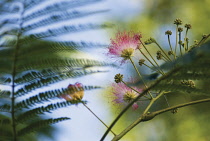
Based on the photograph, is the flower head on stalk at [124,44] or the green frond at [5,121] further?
the flower head on stalk at [124,44]

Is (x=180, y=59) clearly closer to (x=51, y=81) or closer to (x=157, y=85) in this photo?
(x=157, y=85)

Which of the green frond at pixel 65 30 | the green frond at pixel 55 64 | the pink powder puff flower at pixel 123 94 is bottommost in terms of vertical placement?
the pink powder puff flower at pixel 123 94

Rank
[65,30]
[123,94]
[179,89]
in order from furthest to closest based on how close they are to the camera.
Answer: [123,94] < [179,89] < [65,30]

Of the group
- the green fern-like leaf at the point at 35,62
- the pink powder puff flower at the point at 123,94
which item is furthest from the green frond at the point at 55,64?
the pink powder puff flower at the point at 123,94

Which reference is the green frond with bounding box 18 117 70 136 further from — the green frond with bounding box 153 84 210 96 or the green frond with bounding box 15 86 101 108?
the green frond with bounding box 153 84 210 96

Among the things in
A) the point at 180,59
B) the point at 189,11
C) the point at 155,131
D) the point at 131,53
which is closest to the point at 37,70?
the point at 180,59

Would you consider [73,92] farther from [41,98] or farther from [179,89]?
[179,89]

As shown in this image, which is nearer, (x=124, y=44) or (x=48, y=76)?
(x=48, y=76)

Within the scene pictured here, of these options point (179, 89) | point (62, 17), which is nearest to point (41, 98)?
point (62, 17)

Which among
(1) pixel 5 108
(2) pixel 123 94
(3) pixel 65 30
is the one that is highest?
(3) pixel 65 30

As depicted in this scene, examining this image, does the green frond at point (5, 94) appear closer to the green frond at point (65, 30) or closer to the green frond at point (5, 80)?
the green frond at point (5, 80)
